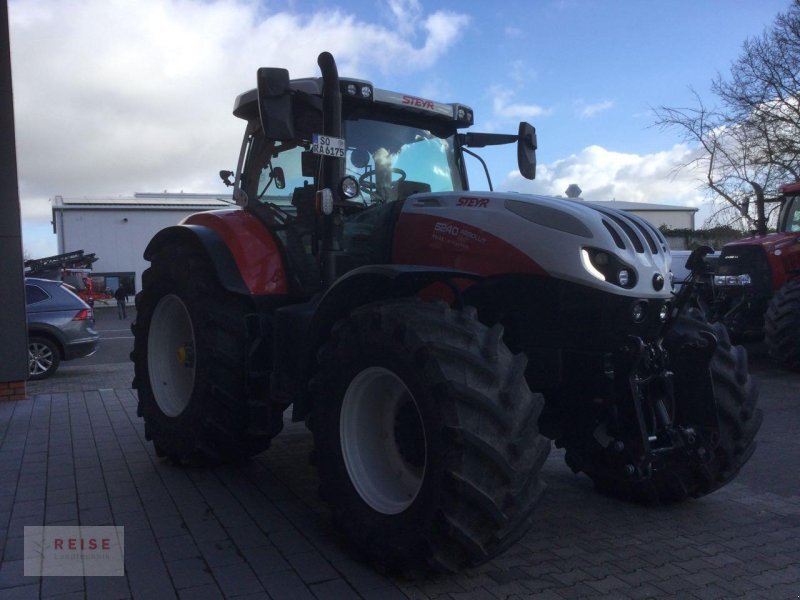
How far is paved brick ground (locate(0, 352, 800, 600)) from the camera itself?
142 inches

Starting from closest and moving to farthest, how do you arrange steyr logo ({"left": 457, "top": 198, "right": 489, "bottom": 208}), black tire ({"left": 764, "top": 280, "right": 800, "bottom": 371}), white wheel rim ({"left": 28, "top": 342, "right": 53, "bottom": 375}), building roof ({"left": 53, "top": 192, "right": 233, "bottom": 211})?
steyr logo ({"left": 457, "top": 198, "right": 489, "bottom": 208}) < black tire ({"left": 764, "top": 280, "right": 800, "bottom": 371}) < white wheel rim ({"left": 28, "top": 342, "right": 53, "bottom": 375}) < building roof ({"left": 53, "top": 192, "right": 233, "bottom": 211})

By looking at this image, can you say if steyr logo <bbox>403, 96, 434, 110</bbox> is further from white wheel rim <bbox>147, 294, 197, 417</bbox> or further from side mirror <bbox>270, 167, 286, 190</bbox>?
white wheel rim <bbox>147, 294, 197, 417</bbox>

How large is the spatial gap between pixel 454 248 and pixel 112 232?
4103 cm

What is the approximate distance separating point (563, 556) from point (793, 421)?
4.78 m

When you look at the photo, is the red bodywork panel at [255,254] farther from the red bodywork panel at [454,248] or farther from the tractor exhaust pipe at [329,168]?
the red bodywork panel at [454,248]

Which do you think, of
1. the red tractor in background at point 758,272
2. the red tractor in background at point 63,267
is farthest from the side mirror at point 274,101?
the red tractor in background at point 63,267

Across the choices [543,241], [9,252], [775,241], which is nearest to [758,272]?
[775,241]

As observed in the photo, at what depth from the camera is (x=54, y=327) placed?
1234cm

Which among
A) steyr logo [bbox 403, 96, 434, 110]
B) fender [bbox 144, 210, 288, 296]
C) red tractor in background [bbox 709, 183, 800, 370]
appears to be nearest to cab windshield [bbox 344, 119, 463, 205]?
steyr logo [bbox 403, 96, 434, 110]

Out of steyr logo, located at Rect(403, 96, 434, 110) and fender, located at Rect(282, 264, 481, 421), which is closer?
fender, located at Rect(282, 264, 481, 421)

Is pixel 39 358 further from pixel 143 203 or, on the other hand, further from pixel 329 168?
pixel 143 203

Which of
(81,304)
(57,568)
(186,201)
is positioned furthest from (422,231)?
(186,201)

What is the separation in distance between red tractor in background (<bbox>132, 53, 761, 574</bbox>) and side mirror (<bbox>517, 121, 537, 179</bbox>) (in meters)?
0.01

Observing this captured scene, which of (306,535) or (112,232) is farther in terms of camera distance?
(112,232)
